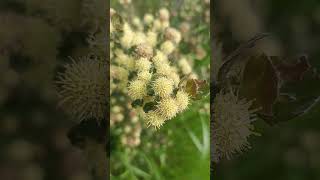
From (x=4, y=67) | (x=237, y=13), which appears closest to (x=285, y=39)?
(x=237, y=13)

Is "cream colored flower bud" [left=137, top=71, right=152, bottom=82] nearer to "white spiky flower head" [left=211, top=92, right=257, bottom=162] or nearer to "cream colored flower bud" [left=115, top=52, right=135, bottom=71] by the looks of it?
→ "cream colored flower bud" [left=115, top=52, right=135, bottom=71]

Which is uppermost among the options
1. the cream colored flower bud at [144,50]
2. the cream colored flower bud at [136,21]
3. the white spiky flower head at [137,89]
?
the cream colored flower bud at [136,21]

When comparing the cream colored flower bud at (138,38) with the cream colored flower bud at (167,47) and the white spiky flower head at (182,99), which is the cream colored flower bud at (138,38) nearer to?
the cream colored flower bud at (167,47)

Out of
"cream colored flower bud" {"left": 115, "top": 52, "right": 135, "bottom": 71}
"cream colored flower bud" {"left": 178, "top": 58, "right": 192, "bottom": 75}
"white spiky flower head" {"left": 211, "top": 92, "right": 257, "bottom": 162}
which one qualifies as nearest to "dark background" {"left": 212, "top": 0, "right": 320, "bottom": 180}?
"white spiky flower head" {"left": 211, "top": 92, "right": 257, "bottom": 162}

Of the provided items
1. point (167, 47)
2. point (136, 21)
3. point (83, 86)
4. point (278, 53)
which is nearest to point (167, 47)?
point (167, 47)

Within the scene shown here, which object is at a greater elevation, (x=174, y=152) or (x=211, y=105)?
(x=211, y=105)

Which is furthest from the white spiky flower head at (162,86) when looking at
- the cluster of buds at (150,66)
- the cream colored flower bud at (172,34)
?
the cream colored flower bud at (172,34)

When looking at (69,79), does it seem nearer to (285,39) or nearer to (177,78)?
(177,78)
